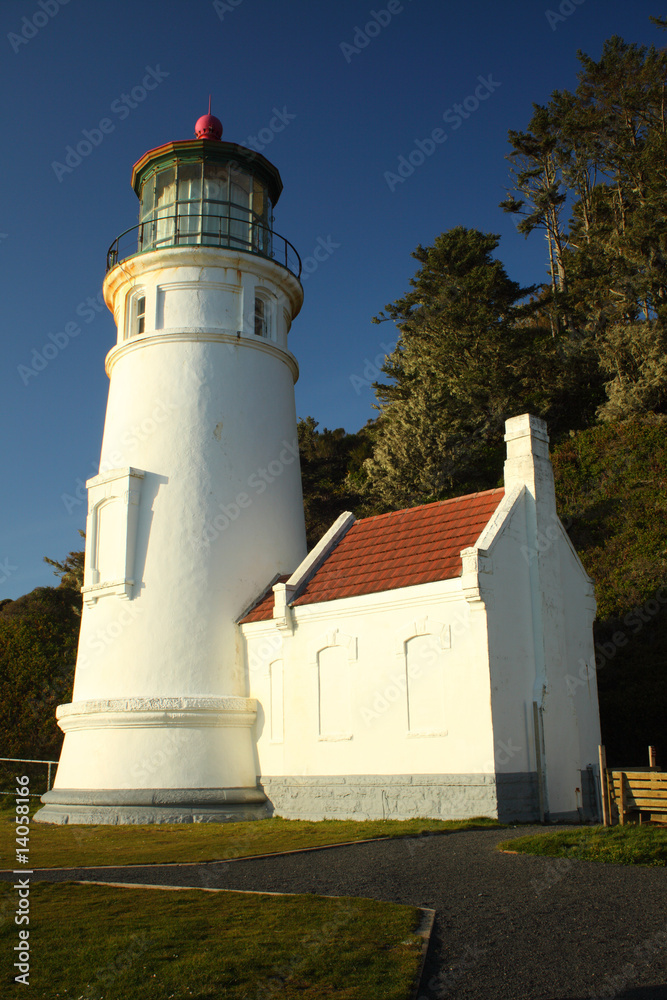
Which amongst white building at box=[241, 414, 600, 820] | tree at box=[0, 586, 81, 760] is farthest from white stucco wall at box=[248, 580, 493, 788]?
tree at box=[0, 586, 81, 760]

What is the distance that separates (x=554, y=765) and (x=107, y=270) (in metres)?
15.6

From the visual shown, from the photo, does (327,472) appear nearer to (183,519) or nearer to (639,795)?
(183,519)

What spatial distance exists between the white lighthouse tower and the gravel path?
6.54 metres

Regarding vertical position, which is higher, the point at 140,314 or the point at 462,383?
the point at 462,383

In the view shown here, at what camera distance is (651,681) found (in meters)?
21.7

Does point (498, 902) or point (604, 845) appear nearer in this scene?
point (498, 902)

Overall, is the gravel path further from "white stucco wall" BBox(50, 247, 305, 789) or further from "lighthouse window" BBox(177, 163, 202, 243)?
"lighthouse window" BBox(177, 163, 202, 243)

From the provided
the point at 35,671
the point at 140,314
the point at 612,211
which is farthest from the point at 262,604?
the point at 612,211

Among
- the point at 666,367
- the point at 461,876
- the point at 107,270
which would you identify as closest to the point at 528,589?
the point at 461,876

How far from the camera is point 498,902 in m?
7.68

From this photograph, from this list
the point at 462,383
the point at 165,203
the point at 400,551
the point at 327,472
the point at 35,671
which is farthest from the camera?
the point at 327,472

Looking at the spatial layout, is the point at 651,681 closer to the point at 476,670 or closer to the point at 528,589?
the point at 528,589

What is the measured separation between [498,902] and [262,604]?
1142cm

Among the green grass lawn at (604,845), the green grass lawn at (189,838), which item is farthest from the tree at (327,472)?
the green grass lawn at (604,845)
